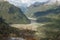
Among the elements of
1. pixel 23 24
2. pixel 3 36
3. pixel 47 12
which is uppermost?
pixel 47 12

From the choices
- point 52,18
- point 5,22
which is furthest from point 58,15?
point 5,22

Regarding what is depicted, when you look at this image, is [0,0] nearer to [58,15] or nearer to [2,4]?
[2,4]

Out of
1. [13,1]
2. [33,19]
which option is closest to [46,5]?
[33,19]

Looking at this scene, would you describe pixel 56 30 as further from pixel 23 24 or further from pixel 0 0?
pixel 0 0

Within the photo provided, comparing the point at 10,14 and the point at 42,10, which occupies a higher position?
the point at 42,10

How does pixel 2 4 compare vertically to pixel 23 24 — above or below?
above

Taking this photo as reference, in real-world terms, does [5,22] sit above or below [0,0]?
below
